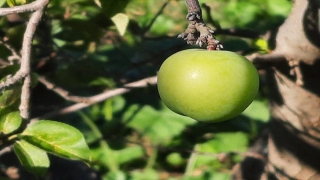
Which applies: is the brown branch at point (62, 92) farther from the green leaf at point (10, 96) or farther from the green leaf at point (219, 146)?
the green leaf at point (219, 146)

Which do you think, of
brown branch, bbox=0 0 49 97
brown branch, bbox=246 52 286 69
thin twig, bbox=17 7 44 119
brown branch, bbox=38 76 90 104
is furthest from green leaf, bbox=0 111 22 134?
brown branch, bbox=246 52 286 69

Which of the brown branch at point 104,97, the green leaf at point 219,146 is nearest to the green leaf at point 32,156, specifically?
the brown branch at point 104,97

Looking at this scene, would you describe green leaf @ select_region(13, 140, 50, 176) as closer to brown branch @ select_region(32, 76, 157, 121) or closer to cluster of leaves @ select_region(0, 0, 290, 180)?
brown branch @ select_region(32, 76, 157, 121)

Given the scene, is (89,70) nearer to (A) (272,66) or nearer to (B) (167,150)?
(A) (272,66)

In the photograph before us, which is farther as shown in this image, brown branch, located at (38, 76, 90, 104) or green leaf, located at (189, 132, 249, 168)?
green leaf, located at (189, 132, 249, 168)

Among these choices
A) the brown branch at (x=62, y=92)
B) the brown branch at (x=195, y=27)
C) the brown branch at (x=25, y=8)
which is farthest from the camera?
the brown branch at (x=62, y=92)

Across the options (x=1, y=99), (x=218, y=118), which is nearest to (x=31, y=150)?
(x=1, y=99)
